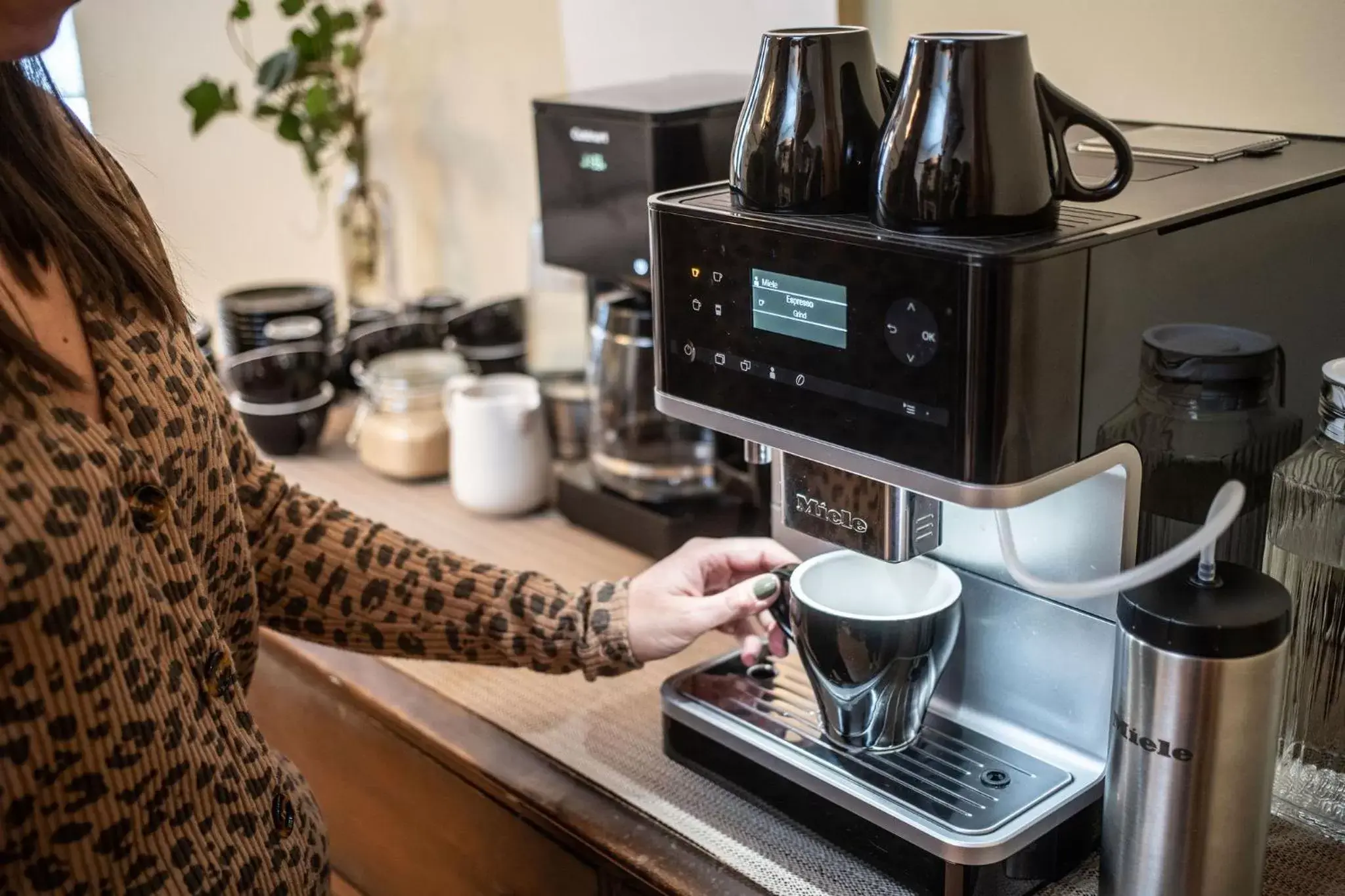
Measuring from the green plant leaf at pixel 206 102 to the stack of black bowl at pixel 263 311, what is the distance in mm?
235

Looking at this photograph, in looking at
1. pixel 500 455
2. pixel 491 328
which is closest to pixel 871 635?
pixel 500 455

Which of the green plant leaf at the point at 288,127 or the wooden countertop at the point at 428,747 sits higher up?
the green plant leaf at the point at 288,127

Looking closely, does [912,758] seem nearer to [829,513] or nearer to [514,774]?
[829,513]

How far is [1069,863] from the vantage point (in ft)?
2.75

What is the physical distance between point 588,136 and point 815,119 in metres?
0.51

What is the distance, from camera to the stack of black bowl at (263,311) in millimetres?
1753

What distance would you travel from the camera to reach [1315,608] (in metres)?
0.81

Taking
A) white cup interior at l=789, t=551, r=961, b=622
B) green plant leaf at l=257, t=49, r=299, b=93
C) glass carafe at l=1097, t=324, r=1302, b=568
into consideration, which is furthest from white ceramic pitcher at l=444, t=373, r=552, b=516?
glass carafe at l=1097, t=324, r=1302, b=568

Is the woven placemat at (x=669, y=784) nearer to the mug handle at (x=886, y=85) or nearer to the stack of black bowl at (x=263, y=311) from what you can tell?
the mug handle at (x=886, y=85)

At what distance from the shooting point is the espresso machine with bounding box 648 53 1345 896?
26.8 inches

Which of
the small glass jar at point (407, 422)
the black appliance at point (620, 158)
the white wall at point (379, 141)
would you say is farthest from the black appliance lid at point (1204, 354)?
the white wall at point (379, 141)

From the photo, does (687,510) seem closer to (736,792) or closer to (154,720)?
(736,792)

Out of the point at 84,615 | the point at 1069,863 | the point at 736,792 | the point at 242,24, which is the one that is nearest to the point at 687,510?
the point at 736,792

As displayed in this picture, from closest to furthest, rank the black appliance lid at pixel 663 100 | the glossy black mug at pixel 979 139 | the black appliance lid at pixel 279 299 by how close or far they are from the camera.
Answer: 1. the glossy black mug at pixel 979 139
2. the black appliance lid at pixel 663 100
3. the black appliance lid at pixel 279 299
